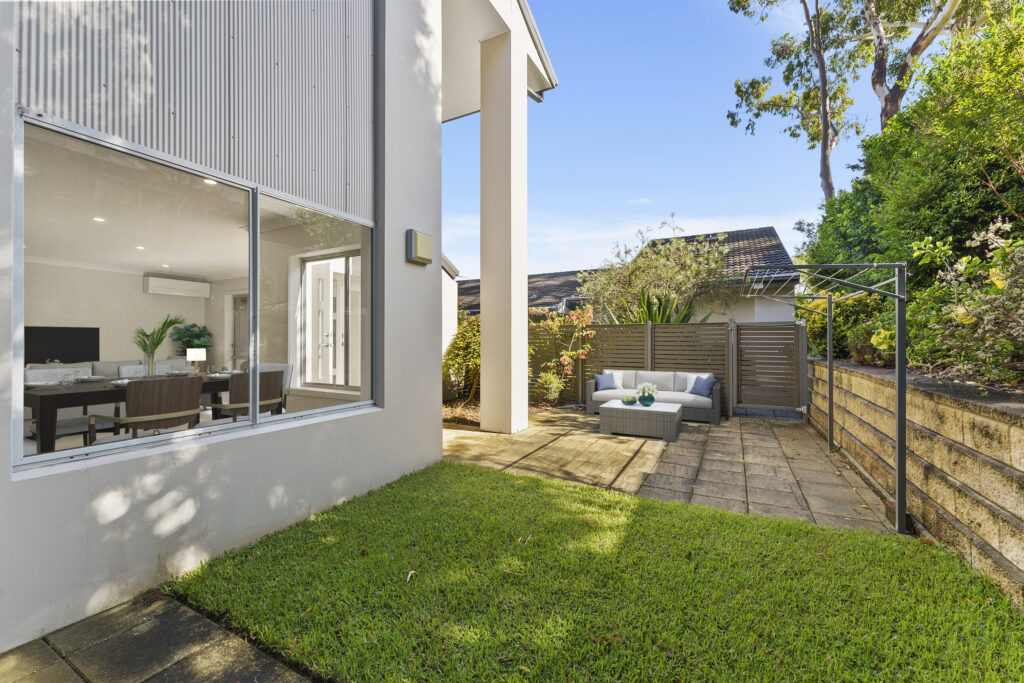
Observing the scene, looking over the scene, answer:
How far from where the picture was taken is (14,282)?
2.09m

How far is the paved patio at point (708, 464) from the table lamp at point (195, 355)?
9.65 ft

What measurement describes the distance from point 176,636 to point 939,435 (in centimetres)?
478

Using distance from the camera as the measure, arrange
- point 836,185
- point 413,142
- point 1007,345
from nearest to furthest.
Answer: point 1007,345
point 413,142
point 836,185

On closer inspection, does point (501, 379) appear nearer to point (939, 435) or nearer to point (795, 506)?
point (795, 506)

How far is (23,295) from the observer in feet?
7.01

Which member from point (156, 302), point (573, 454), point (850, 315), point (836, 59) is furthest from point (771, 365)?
point (836, 59)

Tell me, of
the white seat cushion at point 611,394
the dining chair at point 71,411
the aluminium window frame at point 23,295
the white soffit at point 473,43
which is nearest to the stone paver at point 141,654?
the aluminium window frame at point 23,295

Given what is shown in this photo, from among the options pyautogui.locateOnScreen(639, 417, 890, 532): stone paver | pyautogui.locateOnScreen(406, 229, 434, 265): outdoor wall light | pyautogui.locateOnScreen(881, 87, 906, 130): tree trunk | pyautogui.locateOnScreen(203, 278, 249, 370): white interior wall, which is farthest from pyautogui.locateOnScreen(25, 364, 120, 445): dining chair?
pyautogui.locateOnScreen(881, 87, 906, 130): tree trunk

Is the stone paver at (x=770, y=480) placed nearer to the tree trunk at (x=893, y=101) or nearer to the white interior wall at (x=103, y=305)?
the white interior wall at (x=103, y=305)

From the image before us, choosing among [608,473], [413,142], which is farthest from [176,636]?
[413,142]

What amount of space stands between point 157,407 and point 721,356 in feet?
28.0

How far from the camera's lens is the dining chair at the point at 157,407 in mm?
2602

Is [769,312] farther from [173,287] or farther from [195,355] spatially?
[173,287]

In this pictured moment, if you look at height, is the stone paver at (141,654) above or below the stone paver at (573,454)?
below
